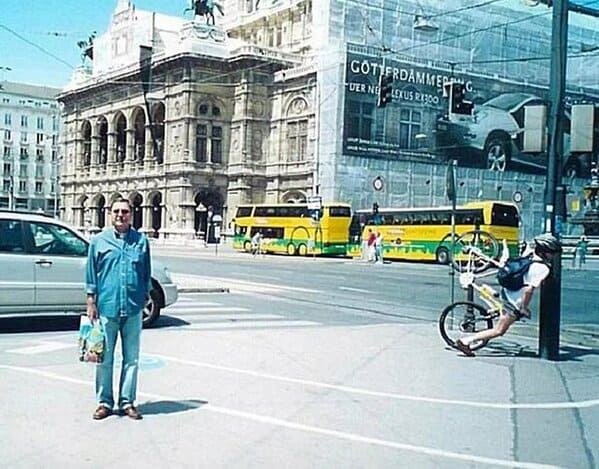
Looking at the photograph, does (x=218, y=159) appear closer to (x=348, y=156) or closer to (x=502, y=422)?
Result: (x=348, y=156)

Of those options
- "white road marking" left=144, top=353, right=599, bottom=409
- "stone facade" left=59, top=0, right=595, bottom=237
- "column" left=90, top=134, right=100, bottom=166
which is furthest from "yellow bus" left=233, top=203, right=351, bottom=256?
"white road marking" left=144, top=353, right=599, bottom=409

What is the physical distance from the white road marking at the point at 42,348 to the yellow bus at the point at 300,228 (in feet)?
119

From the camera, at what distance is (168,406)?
716 centimetres

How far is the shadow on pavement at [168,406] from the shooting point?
22.9ft

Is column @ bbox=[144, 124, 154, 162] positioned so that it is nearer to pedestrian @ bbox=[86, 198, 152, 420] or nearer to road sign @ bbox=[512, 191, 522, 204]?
road sign @ bbox=[512, 191, 522, 204]

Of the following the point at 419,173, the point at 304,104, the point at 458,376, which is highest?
the point at 304,104

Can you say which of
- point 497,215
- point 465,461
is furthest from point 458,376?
point 497,215

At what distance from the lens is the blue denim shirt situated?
21.5 feet

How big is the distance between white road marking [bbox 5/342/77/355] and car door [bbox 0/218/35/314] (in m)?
1.15

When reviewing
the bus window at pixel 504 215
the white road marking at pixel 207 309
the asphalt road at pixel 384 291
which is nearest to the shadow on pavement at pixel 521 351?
the asphalt road at pixel 384 291

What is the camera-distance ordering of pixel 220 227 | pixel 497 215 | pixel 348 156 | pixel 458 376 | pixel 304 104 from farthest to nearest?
pixel 220 227, pixel 304 104, pixel 348 156, pixel 497 215, pixel 458 376

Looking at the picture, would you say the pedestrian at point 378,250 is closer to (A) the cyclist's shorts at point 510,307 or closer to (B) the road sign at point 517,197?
(B) the road sign at point 517,197

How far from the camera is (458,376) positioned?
8.93m

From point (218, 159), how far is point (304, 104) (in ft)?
32.4
